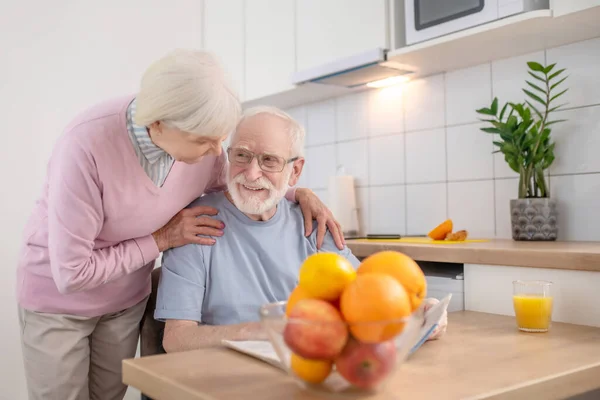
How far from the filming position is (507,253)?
1.73 m

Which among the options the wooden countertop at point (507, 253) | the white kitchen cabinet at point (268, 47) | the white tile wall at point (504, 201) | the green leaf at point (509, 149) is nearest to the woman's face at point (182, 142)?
the wooden countertop at point (507, 253)

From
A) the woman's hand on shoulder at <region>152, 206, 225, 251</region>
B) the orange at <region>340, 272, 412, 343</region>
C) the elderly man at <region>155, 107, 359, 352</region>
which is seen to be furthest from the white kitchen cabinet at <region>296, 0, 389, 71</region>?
the orange at <region>340, 272, 412, 343</region>

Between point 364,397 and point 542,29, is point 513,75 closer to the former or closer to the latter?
point 542,29

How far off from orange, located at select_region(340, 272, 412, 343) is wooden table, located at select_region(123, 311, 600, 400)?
11 cm

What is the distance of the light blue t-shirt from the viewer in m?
1.39

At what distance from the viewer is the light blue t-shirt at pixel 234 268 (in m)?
1.39

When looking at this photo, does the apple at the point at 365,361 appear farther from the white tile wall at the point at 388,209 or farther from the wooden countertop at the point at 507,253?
the white tile wall at the point at 388,209

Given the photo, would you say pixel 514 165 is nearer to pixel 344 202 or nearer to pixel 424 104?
pixel 424 104

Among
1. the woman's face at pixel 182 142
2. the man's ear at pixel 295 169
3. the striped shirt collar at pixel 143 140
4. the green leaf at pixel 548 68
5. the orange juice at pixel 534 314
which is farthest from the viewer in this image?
the green leaf at pixel 548 68

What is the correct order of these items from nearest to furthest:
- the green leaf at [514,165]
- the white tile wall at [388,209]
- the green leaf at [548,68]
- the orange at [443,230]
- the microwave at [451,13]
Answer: the microwave at [451,13], the green leaf at [548,68], the green leaf at [514,165], the orange at [443,230], the white tile wall at [388,209]

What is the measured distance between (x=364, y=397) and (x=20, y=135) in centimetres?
262

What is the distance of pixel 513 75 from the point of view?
2344mm

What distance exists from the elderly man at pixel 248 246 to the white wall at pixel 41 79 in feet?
5.37

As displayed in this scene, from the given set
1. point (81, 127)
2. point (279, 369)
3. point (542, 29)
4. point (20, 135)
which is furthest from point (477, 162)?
point (20, 135)
